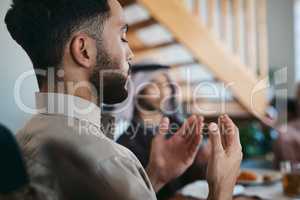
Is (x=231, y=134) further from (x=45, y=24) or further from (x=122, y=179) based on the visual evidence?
(x=45, y=24)

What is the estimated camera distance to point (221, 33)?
84.7 inches

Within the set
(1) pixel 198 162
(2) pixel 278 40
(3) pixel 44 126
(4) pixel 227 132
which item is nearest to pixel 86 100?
(3) pixel 44 126

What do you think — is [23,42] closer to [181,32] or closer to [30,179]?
[30,179]

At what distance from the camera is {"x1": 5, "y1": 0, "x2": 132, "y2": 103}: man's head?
490 millimetres

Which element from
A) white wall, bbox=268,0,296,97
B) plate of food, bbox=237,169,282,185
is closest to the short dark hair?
plate of food, bbox=237,169,282,185

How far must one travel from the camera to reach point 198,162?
774 mm

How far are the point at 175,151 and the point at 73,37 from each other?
33cm

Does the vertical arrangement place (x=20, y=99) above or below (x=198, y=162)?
above

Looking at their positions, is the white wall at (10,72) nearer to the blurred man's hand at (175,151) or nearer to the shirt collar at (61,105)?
the shirt collar at (61,105)

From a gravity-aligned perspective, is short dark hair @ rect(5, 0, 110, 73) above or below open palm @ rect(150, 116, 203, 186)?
above

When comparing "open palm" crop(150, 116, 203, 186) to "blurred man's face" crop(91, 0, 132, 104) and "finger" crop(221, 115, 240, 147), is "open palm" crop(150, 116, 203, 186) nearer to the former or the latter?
"finger" crop(221, 115, 240, 147)

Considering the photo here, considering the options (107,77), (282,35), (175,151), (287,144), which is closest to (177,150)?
(175,151)

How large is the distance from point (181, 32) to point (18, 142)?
154cm

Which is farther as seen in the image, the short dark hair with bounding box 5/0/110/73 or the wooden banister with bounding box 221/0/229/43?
the wooden banister with bounding box 221/0/229/43
